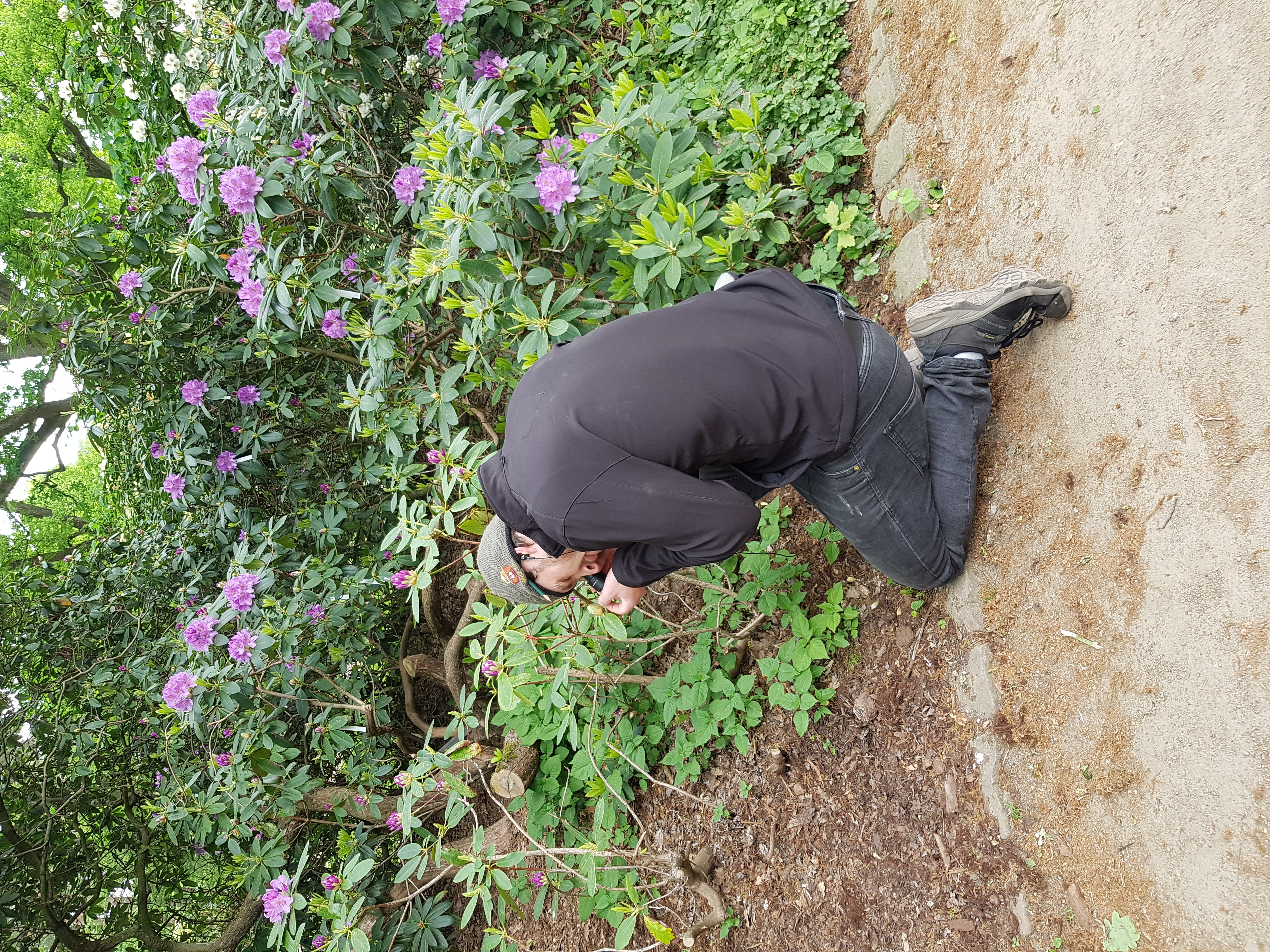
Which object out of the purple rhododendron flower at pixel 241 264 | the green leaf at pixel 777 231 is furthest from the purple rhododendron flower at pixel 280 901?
the green leaf at pixel 777 231

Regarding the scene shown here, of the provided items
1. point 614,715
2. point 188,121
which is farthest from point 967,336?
point 188,121

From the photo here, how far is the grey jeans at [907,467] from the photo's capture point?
1.85 m

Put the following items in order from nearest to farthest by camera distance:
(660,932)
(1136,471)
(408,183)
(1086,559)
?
(1136,471) → (1086,559) → (660,932) → (408,183)

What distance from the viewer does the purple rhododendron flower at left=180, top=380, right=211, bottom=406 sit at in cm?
384

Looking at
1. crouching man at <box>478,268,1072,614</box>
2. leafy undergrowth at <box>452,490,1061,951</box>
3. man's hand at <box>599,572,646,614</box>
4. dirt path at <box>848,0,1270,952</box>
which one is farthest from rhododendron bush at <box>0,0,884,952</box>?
dirt path at <box>848,0,1270,952</box>

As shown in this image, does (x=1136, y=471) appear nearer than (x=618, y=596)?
Yes

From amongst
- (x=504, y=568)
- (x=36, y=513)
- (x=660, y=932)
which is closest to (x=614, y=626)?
(x=504, y=568)

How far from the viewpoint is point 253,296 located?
3.05m

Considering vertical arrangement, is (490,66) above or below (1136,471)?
above

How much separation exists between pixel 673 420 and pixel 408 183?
2065 millimetres

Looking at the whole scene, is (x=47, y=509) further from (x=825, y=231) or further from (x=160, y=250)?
(x=825, y=231)

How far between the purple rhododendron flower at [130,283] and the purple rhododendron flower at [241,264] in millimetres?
960

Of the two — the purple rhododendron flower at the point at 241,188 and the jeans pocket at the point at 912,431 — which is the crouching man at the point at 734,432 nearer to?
the jeans pocket at the point at 912,431

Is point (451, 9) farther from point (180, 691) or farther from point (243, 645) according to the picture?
point (180, 691)
